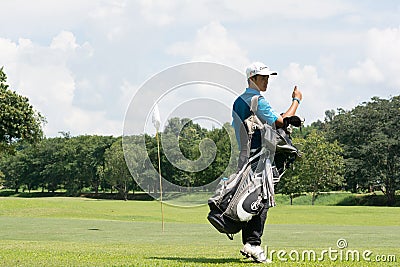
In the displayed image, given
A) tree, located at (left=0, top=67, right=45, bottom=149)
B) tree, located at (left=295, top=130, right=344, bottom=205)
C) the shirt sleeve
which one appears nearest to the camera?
the shirt sleeve

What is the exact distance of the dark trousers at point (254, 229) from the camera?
7.91 m

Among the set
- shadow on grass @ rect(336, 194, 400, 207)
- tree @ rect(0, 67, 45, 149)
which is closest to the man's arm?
tree @ rect(0, 67, 45, 149)

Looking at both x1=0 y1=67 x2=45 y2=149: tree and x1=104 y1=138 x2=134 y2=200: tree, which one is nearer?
x1=0 y1=67 x2=45 y2=149: tree

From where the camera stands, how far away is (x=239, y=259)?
8.45m

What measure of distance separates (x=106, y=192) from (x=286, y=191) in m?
40.0

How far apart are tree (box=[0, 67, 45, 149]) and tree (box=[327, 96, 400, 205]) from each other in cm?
4198

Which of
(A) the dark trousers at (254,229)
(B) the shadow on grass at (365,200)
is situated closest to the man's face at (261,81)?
(A) the dark trousers at (254,229)

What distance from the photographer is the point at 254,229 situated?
797 centimetres

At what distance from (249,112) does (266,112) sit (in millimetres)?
234

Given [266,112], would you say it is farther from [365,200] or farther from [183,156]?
[365,200]

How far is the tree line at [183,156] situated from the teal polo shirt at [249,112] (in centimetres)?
30

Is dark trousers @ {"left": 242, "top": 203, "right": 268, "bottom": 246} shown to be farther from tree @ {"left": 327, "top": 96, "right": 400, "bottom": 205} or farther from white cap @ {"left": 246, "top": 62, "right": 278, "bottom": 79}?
tree @ {"left": 327, "top": 96, "right": 400, "bottom": 205}

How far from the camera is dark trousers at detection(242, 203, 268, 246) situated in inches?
311

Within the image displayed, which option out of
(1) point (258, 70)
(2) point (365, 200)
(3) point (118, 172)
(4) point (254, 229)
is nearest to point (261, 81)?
(1) point (258, 70)
